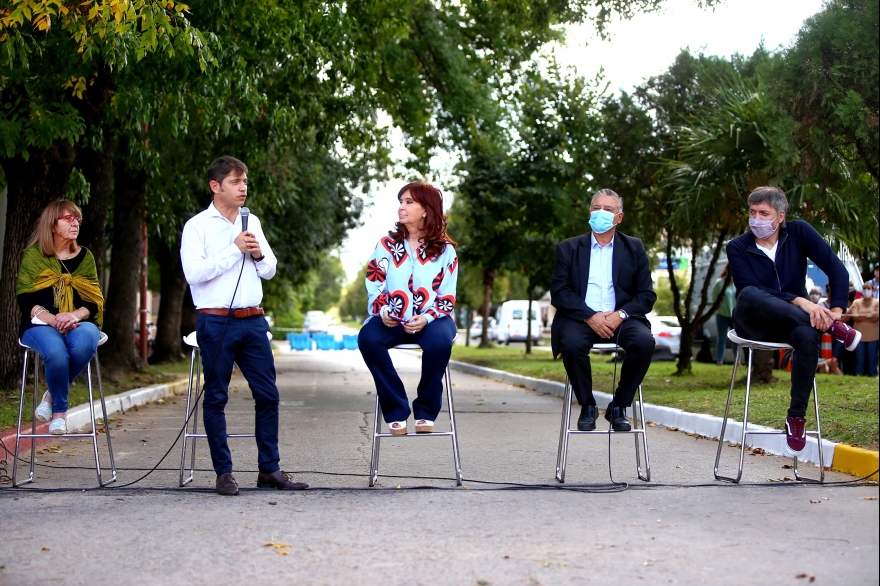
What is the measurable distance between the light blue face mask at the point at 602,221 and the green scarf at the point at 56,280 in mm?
3400

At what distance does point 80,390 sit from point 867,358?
12.7 metres

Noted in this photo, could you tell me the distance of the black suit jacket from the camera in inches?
290

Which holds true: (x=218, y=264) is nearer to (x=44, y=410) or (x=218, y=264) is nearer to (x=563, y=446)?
(x=44, y=410)

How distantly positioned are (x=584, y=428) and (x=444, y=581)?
2889 millimetres

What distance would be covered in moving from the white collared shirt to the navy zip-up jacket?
10.4 feet

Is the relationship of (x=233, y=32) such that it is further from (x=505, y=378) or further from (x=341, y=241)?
(x=341, y=241)

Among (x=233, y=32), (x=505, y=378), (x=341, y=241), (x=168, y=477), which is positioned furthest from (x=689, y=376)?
(x=341, y=241)

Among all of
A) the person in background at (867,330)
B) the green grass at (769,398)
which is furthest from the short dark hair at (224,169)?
the person in background at (867,330)

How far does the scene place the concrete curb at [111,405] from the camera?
9209mm

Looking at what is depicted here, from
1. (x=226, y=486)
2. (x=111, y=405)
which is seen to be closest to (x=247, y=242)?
(x=226, y=486)

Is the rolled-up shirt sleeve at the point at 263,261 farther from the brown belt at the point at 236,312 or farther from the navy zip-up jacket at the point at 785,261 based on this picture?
the navy zip-up jacket at the point at 785,261

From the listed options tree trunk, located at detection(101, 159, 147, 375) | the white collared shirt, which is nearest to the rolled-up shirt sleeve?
the white collared shirt

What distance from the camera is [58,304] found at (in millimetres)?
7348

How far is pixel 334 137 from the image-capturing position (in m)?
19.2
